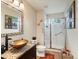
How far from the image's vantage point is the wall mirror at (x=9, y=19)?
2.07m

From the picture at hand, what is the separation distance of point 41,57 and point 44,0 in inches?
79.3

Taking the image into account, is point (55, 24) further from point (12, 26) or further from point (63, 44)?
point (12, 26)

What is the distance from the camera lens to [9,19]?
2.34m

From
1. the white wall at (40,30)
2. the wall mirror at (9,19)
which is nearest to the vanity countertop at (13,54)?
the wall mirror at (9,19)

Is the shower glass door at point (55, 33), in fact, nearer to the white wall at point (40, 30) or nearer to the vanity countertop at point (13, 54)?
the white wall at point (40, 30)

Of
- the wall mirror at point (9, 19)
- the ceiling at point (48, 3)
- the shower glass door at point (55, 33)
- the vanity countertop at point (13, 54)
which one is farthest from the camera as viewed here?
the shower glass door at point (55, 33)

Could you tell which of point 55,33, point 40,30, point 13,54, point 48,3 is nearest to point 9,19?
point 13,54

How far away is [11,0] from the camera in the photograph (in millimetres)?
2332

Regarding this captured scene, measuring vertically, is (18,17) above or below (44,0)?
below

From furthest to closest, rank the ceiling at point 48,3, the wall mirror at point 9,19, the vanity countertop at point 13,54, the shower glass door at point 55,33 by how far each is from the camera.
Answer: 1. the shower glass door at point 55,33
2. the ceiling at point 48,3
3. the wall mirror at point 9,19
4. the vanity countertop at point 13,54

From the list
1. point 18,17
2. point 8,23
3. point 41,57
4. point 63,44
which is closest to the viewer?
point 8,23

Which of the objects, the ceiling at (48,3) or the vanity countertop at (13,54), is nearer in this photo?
the vanity countertop at (13,54)

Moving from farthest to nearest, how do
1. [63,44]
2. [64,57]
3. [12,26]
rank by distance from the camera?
[63,44] < [64,57] < [12,26]

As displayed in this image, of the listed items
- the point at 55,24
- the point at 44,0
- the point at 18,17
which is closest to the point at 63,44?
the point at 55,24
